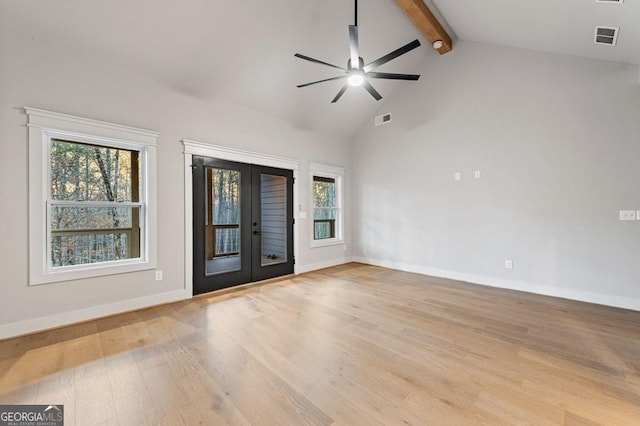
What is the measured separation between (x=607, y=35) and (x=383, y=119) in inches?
139

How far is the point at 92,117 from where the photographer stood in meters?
3.17

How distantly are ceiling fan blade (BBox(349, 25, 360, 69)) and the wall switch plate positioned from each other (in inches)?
160

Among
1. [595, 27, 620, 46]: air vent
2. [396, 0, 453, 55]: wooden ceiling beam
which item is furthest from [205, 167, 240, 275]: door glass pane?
[595, 27, 620, 46]: air vent

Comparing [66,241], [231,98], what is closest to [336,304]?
[66,241]

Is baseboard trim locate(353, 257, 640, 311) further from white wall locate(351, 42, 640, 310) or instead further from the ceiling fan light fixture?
the ceiling fan light fixture

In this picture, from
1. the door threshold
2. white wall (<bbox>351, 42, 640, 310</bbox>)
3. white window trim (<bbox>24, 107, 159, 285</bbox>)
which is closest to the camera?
white window trim (<bbox>24, 107, 159, 285</bbox>)

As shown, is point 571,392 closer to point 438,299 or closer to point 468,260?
point 438,299

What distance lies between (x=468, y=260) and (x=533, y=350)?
2.57m

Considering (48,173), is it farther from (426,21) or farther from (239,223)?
(426,21)

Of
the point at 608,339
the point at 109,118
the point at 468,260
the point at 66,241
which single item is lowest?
the point at 608,339

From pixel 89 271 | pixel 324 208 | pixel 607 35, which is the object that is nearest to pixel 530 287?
pixel 607 35

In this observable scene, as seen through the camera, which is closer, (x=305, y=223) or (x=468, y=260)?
(x=468, y=260)

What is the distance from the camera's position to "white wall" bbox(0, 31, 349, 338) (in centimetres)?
272

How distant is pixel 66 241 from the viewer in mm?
3131
